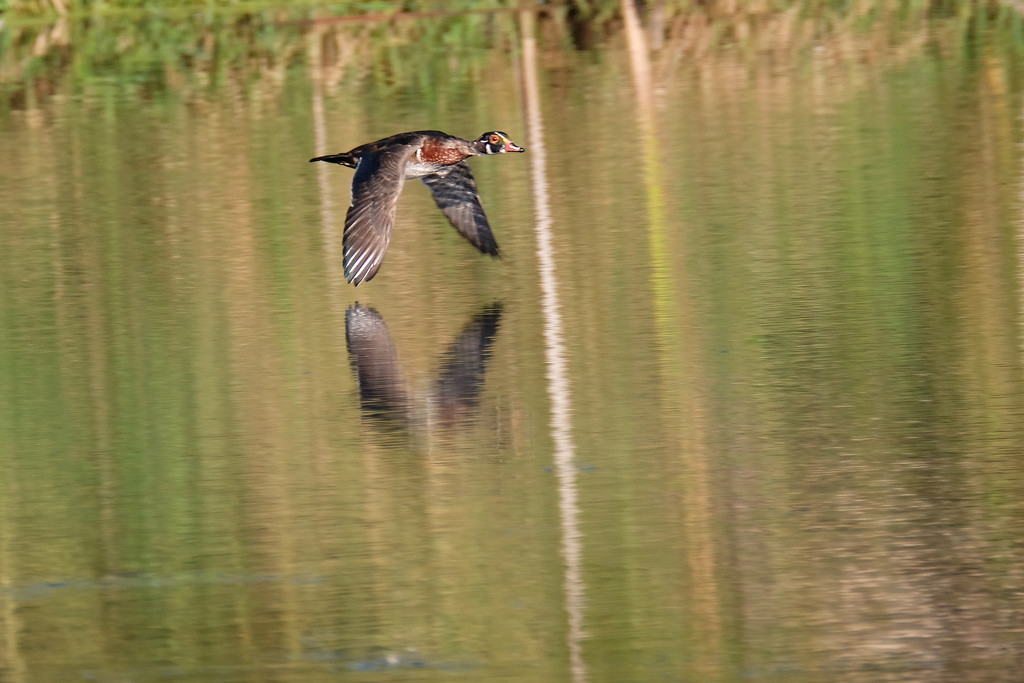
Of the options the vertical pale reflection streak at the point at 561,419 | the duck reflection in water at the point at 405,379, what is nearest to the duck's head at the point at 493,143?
the vertical pale reflection streak at the point at 561,419

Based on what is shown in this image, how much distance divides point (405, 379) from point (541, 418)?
97 centimetres

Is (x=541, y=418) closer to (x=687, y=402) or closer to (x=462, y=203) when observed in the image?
(x=687, y=402)

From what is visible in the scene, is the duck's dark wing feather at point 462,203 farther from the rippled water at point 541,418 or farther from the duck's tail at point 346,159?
the duck's tail at point 346,159

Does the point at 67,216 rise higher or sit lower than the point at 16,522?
higher

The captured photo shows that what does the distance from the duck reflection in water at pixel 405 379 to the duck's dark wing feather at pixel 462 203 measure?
1.00 metres

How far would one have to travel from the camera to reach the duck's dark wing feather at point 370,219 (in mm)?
9758

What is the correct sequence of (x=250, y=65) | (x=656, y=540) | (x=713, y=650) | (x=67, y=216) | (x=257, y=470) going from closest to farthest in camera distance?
(x=713, y=650)
(x=656, y=540)
(x=257, y=470)
(x=67, y=216)
(x=250, y=65)

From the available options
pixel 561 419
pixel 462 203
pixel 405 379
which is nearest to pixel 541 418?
pixel 561 419

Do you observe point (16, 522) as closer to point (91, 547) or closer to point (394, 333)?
point (91, 547)

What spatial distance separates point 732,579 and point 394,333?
392 cm

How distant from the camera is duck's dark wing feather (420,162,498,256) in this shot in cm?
1072

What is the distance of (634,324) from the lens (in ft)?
30.1

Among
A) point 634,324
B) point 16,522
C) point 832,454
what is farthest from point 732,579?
point 634,324

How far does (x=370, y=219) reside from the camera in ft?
32.4
